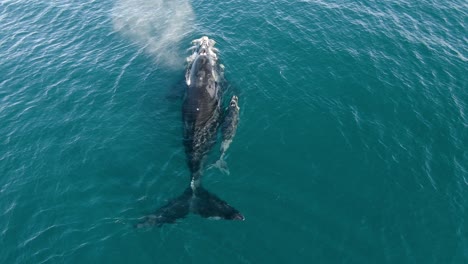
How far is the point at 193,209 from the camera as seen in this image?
4003 centimetres

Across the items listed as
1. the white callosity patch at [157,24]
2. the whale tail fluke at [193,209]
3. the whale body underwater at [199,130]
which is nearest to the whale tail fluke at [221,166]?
the whale body underwater at [199,130]

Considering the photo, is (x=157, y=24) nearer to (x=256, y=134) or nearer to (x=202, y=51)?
(x=202, y=51)

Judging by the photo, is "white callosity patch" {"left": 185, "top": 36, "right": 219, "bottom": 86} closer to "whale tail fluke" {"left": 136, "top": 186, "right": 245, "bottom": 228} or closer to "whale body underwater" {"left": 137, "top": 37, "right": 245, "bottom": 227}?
"whale body underwater" {"left": 137, "top": 37, "right": 245, "bottom": 227}

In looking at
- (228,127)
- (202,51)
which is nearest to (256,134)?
(228,127)

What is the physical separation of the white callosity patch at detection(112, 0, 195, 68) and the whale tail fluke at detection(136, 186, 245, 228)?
30701 mm

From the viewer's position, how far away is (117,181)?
44594 millimetres

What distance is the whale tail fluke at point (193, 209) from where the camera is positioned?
38.9m

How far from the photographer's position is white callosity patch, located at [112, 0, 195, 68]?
2689 inches

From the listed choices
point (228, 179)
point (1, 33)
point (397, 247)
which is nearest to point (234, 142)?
point (228, 179)

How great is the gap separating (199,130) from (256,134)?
25.9 feet

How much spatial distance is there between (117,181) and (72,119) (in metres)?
15.0

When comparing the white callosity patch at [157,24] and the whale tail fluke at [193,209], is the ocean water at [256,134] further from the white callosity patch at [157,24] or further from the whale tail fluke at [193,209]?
the whale tail fluke at [193,209]

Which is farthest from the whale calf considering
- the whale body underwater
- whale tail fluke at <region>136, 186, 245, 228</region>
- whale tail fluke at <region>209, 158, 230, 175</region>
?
whale tail fluke at <region>136, 186, 245, 228</region>

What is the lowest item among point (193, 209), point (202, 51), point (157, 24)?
point (193, 209)
